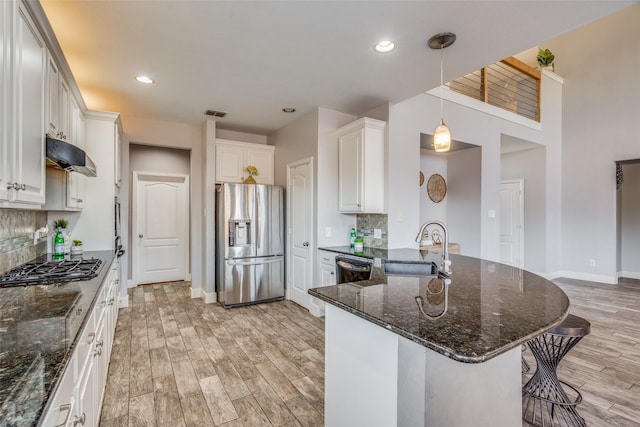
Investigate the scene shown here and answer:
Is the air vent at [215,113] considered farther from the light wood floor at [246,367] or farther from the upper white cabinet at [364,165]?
the light wood floor at [246,367]

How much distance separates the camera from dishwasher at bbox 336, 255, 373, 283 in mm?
2573

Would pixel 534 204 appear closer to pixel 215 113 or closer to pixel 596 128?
pixel 596 128

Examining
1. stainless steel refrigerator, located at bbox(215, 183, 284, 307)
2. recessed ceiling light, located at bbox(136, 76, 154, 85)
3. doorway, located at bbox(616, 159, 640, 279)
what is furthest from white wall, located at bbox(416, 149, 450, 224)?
recessed ceiling light, located at bbox(136, 76, 154, 85)

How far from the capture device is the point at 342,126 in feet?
13.5

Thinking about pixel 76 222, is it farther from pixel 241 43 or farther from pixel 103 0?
pixel 241 43

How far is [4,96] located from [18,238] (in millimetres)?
1558

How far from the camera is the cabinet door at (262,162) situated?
4941 mm

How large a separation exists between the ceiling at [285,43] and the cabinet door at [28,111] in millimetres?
513

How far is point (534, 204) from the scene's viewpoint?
6180mm

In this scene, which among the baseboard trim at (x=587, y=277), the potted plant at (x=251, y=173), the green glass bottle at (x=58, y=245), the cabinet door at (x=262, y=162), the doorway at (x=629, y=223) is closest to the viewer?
the green glass bottle at (x=58, y=245)

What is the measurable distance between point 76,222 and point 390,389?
12.0 feet

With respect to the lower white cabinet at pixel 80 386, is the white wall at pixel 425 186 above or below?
above

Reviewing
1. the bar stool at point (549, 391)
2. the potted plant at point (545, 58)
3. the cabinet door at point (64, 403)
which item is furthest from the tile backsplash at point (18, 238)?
the potted plant at point (545, 58)

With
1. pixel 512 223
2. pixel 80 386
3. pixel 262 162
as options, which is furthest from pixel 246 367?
pixel 512 223
